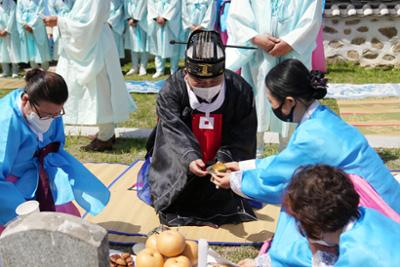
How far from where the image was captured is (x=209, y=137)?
396cm

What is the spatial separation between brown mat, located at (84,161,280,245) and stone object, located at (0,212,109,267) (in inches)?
62.7

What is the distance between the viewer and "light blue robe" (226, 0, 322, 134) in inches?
189

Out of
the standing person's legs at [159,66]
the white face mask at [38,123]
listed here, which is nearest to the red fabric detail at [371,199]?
the white face mask at [38,123]

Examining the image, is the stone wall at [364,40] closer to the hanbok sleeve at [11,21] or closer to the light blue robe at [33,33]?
the light blue robe at [33,33]

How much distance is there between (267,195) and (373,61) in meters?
7.29

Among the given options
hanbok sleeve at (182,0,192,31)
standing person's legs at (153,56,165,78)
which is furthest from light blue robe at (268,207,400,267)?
standing person's legs at (153,56,165,78)

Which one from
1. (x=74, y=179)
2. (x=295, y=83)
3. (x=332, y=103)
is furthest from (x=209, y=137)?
(x=332, y=103)

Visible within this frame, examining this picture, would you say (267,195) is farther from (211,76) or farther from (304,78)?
(211,76)

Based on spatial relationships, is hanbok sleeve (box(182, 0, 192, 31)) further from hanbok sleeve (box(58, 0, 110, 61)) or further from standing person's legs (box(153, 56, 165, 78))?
hanbok sleeve (box(58, 0, 110, 61))

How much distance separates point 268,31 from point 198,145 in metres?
1.54

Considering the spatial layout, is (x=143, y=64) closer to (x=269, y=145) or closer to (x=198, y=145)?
(x=269, y=145)

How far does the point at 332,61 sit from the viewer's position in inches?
386

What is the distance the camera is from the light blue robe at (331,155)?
2.81m

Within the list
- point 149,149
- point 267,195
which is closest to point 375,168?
point 267,195
